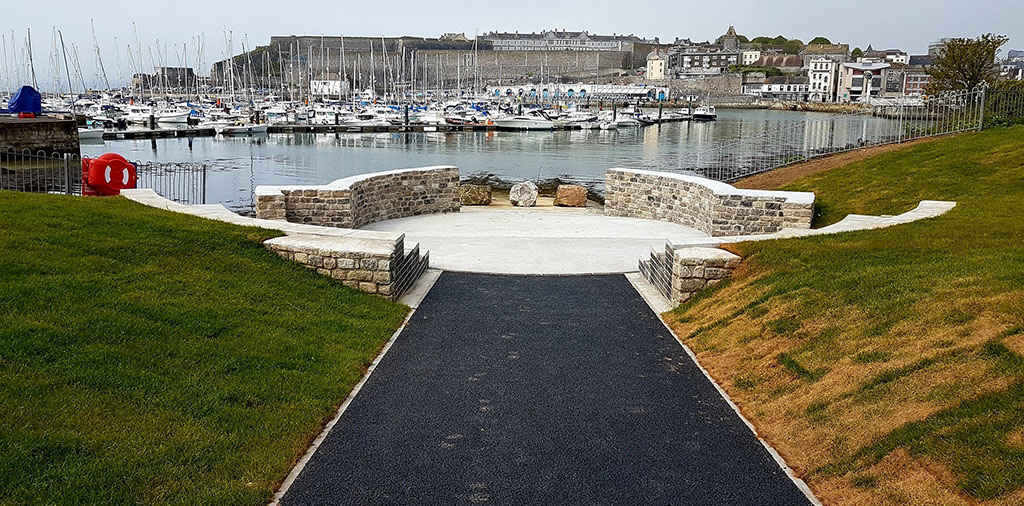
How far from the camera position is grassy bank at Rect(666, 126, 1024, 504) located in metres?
4.48

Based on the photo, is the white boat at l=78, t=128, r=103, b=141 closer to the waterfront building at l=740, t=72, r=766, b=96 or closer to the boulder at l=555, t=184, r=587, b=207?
the boulder at l=555, t=184, r=587, b=207

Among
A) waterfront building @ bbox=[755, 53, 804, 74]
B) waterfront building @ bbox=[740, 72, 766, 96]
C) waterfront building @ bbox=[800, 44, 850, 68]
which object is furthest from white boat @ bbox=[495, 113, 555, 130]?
waterfront building @ bbox=[755, 53, 804, 74]

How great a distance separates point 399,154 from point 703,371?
159 ft

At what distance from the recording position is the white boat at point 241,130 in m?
68.9

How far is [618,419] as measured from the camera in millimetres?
5922

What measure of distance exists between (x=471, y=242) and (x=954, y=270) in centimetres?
795

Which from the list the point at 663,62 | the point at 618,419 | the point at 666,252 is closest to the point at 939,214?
the point at 666,252

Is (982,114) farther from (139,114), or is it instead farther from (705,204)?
(139,114)

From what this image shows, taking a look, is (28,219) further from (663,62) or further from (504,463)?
(663,62)

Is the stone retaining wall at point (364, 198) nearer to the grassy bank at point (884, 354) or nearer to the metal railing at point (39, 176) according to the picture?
the metal railing at point (39, 176)

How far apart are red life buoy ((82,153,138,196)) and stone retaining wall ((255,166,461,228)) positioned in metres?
2.75

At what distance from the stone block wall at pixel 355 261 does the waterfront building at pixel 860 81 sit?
155528 mm

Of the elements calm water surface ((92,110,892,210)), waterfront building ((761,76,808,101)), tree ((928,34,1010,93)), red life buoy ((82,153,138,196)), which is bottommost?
calm water surface ((92,110,892,210))

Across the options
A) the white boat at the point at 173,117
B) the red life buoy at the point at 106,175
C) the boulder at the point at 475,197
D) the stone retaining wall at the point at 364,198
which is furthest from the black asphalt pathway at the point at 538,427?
the white boat at the point at 173,117
